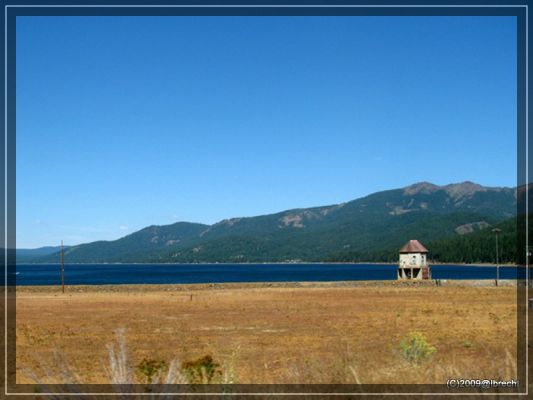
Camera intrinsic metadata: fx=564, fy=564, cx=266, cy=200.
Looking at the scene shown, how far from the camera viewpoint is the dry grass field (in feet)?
47.6

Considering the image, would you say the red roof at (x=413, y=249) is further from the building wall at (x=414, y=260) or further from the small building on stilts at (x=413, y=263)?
the building wall at (x=414, y=260)

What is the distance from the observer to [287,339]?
1001 inches

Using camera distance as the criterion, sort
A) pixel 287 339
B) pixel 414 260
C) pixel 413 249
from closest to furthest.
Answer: pixel 287 339 < pixel 414 260 < pixel 413 249

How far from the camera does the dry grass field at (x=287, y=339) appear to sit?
47.6 feet

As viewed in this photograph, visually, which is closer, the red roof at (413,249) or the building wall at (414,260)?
the building wall at (414,260)

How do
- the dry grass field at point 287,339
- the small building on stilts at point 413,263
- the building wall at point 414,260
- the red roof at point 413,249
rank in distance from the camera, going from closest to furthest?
the dry grass field at point 287,339 < the small building on stilts at point 413,263 < the building wall at point 414,260 < the red roof at point 413,249

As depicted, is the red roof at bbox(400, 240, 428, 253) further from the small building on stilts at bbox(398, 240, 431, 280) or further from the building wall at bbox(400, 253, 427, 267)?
the building wall at bbox(400, 253, 427, 267)

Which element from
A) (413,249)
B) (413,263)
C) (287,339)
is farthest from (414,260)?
(287,339)

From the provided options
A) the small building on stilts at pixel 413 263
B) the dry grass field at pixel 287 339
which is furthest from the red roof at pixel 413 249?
the dry grass field at pixel 287 339

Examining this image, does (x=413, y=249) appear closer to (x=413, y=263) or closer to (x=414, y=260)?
(x=414, y=260)

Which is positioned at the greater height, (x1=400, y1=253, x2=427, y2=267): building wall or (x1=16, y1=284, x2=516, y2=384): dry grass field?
(x1=16, y1=284, x2=516, y2=384): dry grass field

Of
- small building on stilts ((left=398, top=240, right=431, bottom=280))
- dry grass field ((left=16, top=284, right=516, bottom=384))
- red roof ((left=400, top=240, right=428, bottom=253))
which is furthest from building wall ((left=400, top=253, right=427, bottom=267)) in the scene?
dry grass field ((left=16, top=284, right=516, bottom=384))

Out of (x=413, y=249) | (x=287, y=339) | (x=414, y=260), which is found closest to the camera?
(x=287, y=339)

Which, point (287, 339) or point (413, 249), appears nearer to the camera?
point (287, 339)
